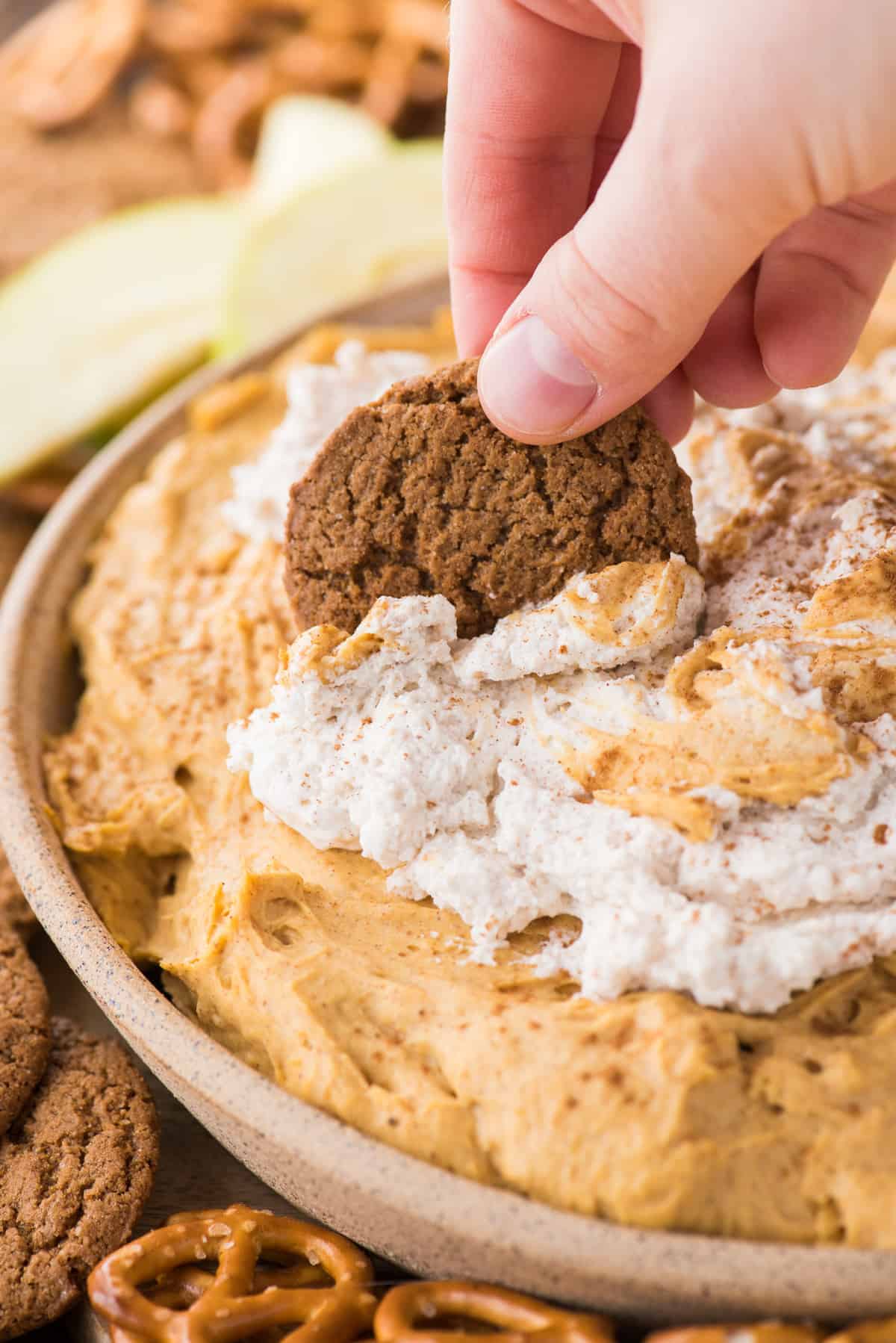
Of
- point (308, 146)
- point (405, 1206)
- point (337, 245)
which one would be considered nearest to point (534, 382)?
point (405, 1206)

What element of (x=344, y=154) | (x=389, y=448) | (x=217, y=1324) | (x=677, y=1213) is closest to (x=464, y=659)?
(x=389, y=448)

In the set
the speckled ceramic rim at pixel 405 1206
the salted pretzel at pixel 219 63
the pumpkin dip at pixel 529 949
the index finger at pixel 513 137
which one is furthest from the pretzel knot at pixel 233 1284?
the salted pretzel at pixel 219 63

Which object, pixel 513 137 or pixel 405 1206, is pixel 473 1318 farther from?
pixel 513 137

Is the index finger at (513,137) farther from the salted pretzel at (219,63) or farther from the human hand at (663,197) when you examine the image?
the salted pretzel at (219,63)

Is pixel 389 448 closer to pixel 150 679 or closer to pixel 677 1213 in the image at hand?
pixel 150 679

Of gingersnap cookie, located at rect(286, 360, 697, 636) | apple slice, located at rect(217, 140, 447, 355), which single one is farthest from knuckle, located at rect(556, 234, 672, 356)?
apple slice, located at rect(217, 140, 447, 355)
